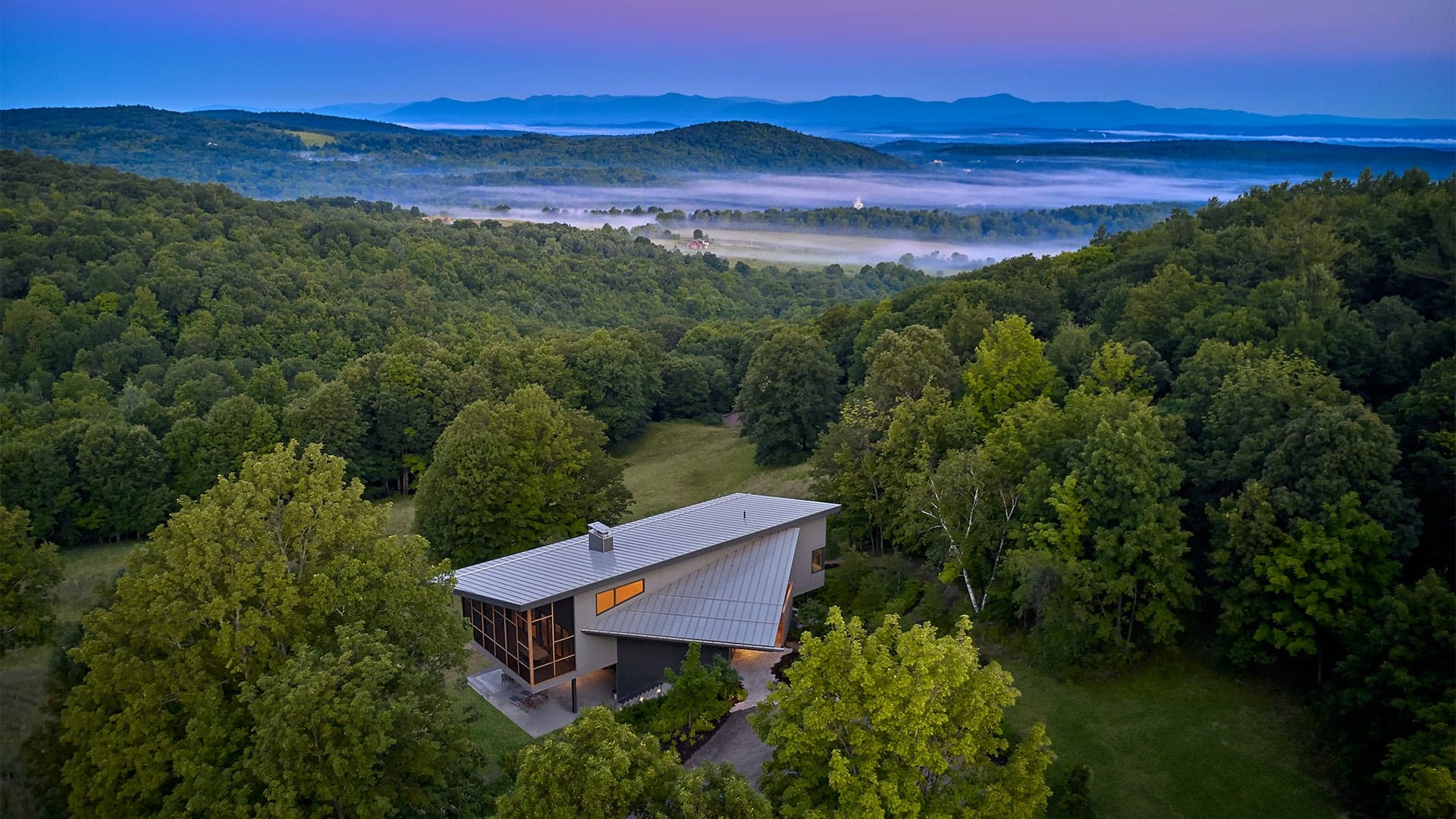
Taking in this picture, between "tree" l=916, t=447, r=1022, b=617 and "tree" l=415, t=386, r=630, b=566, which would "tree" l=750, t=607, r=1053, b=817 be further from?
"tree" l=415, t=386, r=630, b=566

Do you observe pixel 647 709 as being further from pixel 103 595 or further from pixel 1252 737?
pixel 1252 737

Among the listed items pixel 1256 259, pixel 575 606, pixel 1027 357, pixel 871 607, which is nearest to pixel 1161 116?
pixel 1256 259

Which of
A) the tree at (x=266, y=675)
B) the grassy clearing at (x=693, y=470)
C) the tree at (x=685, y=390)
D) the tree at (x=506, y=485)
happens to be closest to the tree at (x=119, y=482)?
the tree at (x=506, y=485)

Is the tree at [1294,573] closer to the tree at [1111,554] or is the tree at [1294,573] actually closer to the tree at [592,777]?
the tree at [1111,554]

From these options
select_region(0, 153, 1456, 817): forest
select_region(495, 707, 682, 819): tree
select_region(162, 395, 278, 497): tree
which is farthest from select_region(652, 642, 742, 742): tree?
select_region(162, 395, 278, 497): tree

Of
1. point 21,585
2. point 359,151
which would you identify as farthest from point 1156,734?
point 359,151

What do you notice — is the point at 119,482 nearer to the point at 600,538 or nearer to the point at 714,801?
the point at 600,538
